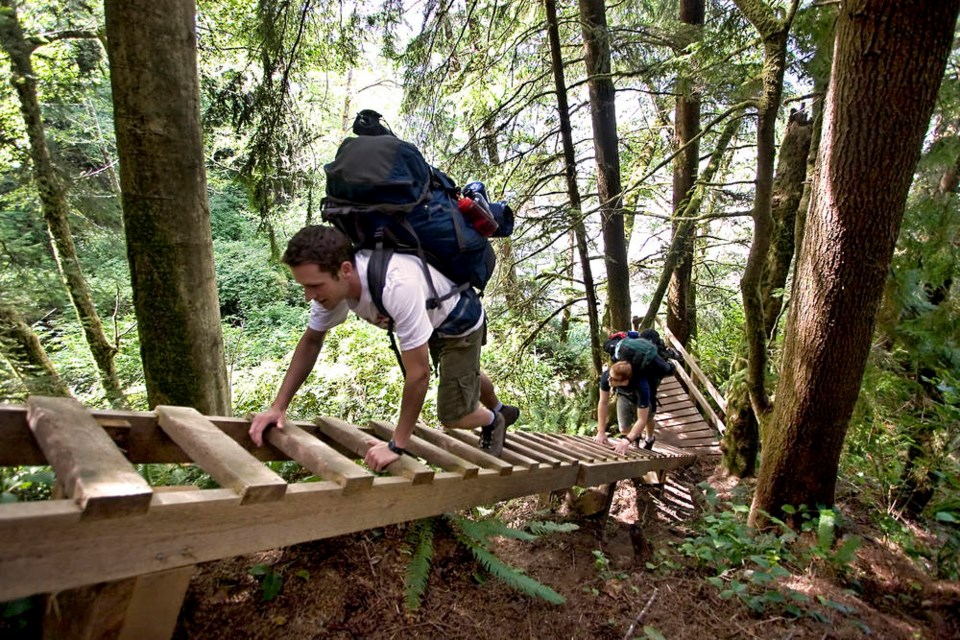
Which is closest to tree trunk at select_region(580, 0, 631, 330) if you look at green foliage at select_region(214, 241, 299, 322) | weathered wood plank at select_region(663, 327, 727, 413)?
weathered wood plank at select_region(663, 327, 727, 413)

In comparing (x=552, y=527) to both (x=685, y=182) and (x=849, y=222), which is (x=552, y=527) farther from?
(x=685, y=182)

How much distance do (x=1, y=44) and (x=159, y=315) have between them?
6.38 m

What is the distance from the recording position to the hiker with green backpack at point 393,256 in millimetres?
2309

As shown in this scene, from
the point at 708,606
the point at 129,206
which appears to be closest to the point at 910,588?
the point at 708,606

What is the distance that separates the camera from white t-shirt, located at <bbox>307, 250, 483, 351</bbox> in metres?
2.32

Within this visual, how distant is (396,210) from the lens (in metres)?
2.39

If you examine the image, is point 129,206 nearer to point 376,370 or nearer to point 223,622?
point 223,622

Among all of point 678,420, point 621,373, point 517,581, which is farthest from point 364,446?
point 678,420

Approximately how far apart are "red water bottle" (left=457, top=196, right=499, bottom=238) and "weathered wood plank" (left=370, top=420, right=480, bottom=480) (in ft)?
4.28

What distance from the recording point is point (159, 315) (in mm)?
3070

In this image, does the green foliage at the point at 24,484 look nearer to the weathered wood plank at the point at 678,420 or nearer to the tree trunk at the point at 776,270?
the tree trunk at the point at 776,270

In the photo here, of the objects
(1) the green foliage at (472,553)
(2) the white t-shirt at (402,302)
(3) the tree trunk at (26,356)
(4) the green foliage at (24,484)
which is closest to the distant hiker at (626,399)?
(1) the green foliage at (472,553)

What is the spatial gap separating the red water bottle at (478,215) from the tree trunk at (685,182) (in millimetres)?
3231

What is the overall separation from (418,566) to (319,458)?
71 centimetres
